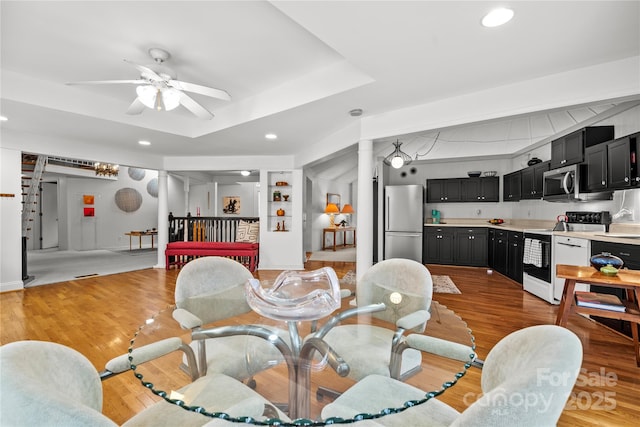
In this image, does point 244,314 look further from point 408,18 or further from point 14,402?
point 408,18

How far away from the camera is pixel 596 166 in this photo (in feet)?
12.0

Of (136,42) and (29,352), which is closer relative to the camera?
(29,352)

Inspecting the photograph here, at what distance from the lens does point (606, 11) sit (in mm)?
1892

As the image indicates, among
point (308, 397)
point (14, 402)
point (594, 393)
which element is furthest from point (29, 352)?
point (594, 393)

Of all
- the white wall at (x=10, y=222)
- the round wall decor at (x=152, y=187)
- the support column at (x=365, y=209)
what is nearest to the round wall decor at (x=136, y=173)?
the round wall decor at (x=152, y=187)

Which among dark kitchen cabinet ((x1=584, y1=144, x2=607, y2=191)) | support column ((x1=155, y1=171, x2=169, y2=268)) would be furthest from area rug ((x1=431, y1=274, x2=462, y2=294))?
support column ((x1=155, y1=171, x2=169, y2=268))

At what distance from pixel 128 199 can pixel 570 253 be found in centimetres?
1150

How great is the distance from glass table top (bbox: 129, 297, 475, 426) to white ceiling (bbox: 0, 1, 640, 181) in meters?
1.86

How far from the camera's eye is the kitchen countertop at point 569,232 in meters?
2.96

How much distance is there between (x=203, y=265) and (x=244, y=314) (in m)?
0.46

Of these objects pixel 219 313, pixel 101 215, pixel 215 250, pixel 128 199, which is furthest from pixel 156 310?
pixel 128 199

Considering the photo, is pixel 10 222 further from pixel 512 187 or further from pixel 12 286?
pixel 512 187

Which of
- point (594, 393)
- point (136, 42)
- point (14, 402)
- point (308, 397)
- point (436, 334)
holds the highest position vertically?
point (136, 42)

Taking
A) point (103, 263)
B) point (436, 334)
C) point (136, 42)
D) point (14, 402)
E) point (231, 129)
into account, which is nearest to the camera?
point (14, 402)
